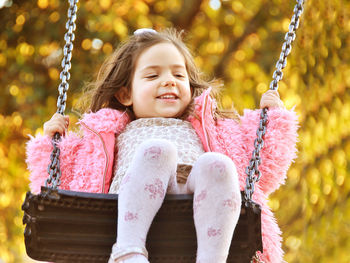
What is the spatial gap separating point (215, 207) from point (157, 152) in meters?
0.17

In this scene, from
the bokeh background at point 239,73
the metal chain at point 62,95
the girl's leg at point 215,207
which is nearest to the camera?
the girl's leg at point 215,207

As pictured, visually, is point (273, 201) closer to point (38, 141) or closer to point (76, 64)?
point (76, 64)

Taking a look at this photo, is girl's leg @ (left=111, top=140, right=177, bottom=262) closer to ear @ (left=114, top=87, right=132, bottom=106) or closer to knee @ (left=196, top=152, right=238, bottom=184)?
knee @ (left=196, top=152, right=238, bottom=184)

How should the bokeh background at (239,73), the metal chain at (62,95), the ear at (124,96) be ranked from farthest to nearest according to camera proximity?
1. the bokeh background at (239,73)
2. the ear at (124,96)
3. the metal chain at (62,95)

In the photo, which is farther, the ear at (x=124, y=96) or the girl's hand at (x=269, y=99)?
the ear at (x=124, y=96)

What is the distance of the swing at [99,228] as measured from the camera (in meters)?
1.22

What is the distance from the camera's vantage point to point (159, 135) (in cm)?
152

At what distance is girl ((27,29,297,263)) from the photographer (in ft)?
4.14

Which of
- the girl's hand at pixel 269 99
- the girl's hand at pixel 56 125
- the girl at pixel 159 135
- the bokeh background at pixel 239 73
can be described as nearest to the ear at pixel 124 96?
the girl at pixel 159 135

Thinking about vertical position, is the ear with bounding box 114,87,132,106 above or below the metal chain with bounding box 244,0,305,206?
above

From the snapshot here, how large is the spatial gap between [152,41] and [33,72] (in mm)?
2107

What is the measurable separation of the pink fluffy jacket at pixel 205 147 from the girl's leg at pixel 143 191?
30cm

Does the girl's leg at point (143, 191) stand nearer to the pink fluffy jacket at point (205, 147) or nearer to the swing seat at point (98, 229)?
the swing seat at point (98, 229)

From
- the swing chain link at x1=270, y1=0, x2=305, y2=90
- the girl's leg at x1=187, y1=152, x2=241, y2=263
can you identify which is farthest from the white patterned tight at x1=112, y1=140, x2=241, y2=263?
the swing chain link at x1=270, y1=0, x2=305, y2=90
